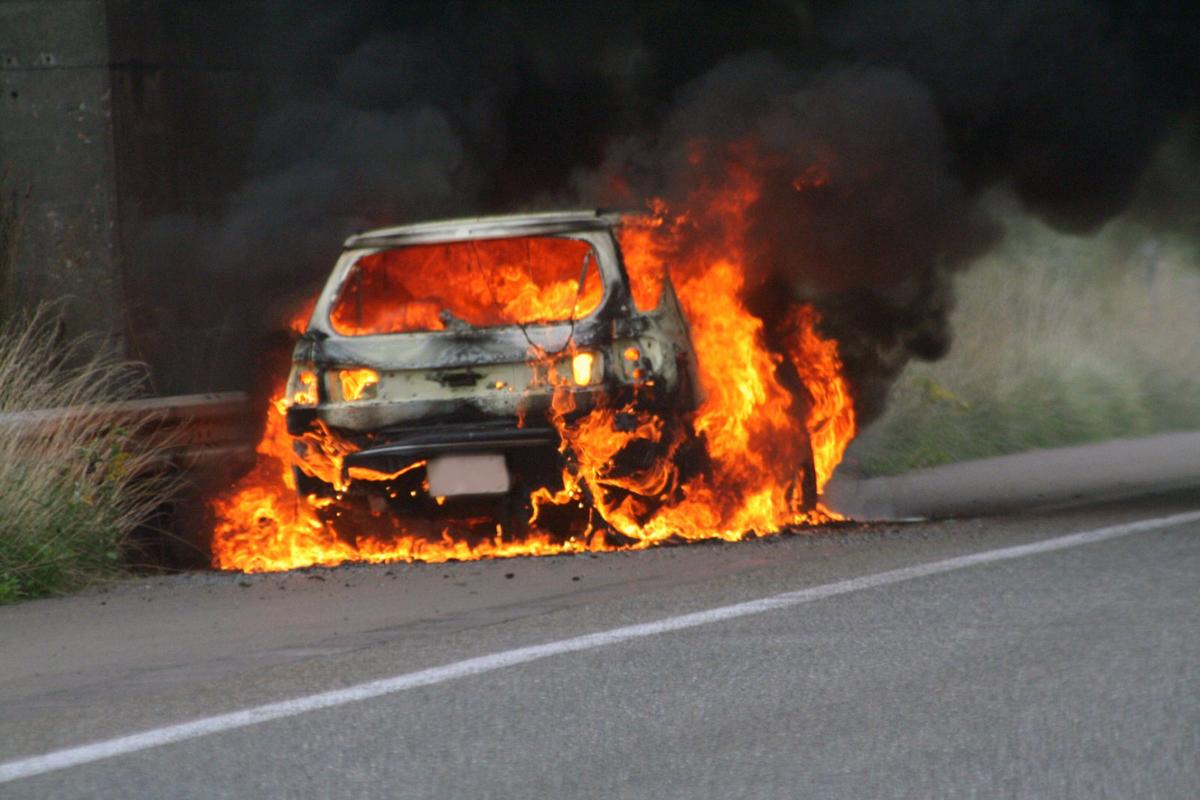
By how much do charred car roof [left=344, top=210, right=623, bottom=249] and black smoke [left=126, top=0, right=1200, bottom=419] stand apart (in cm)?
185

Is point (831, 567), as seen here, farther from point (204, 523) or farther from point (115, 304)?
point (115, 304)

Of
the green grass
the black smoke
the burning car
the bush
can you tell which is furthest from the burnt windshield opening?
the green grass

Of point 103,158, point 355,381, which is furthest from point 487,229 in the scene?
point 103,158

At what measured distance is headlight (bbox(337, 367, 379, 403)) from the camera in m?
9.74

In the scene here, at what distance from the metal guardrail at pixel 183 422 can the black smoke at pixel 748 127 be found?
90.9 inches

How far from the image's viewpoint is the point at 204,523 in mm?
10570

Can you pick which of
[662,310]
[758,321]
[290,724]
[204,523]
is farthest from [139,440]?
[290,724]

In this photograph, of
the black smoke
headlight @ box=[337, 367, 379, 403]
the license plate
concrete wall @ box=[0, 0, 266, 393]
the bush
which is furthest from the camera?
concrete wall @ box=[0, 0, 266, 393]

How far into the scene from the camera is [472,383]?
966cm

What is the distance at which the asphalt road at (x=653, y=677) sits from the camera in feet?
17.7

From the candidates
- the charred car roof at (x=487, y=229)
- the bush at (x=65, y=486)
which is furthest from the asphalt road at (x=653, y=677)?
the charred car roof at (x=487, y=229)

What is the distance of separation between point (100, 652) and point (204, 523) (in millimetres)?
3005

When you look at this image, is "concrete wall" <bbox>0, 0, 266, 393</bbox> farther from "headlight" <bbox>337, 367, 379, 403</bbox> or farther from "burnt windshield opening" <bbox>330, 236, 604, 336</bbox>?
"headlight" <bbox>337, 367, 379, 403</bbox>

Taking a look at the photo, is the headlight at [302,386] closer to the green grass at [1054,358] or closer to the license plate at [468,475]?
the license plate at [468,475]
